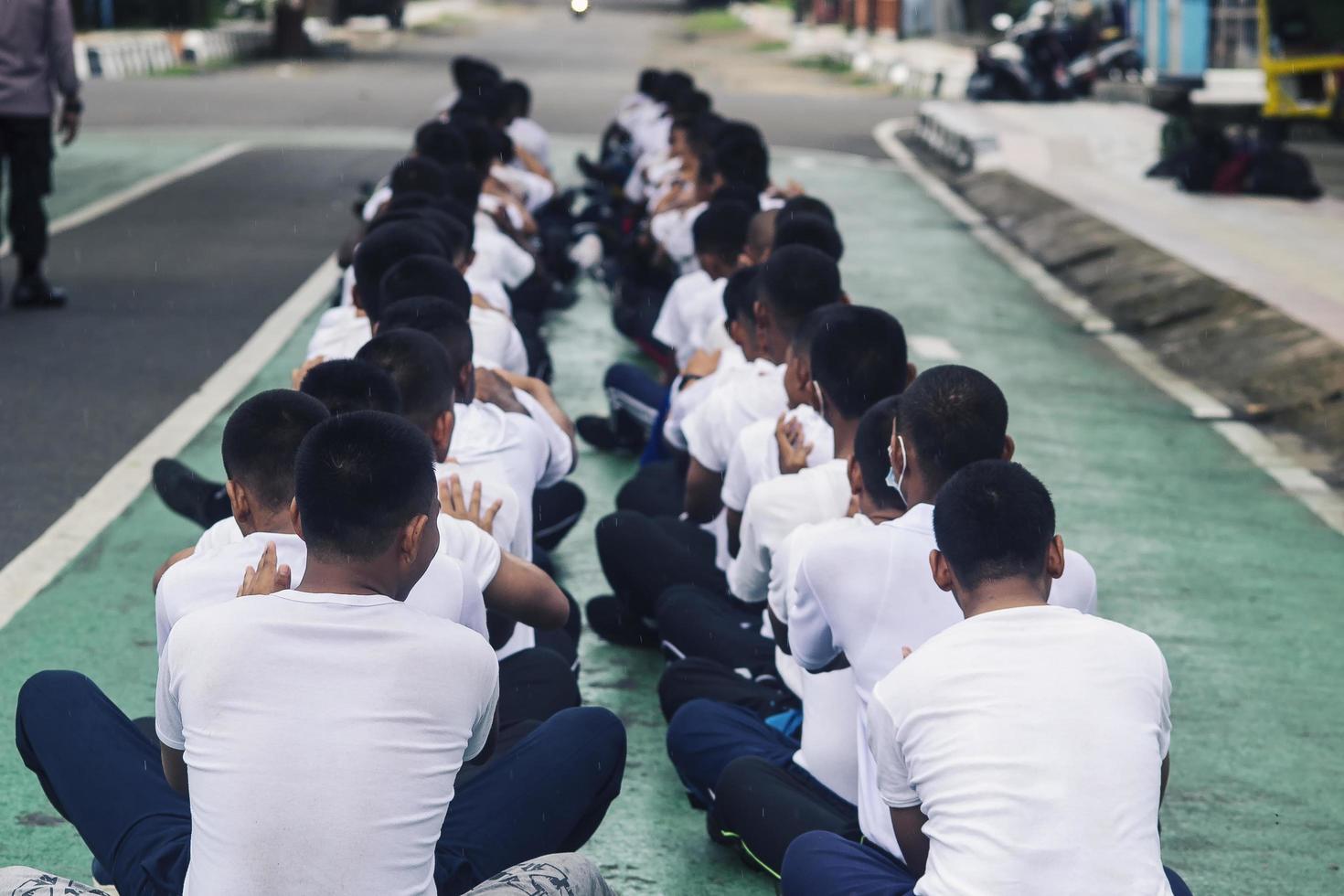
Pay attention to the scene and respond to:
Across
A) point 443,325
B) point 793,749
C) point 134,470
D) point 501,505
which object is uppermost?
point 443,325

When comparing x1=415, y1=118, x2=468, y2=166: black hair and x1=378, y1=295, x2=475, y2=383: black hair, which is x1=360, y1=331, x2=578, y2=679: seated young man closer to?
x1=378, y1=295, x2=475, y2=383: black hair

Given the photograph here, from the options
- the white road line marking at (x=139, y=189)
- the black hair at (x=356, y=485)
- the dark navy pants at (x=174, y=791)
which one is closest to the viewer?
the black hair at (x=356, y=485)

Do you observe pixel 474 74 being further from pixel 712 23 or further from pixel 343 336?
pixel 712 23

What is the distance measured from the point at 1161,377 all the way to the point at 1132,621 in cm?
392

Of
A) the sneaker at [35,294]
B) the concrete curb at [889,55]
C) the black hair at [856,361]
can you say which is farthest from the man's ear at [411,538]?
the concrete curb at [889,55]

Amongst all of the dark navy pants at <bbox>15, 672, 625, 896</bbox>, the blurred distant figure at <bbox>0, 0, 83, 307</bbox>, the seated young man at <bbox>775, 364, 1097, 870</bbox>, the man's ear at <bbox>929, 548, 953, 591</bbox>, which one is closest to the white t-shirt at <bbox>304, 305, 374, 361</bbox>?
the dark navy pants at <bbox>15, 672, 625, 896</bbox>

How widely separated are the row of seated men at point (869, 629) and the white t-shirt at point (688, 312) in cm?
83

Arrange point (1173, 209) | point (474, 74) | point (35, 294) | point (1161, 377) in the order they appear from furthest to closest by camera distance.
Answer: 1. point (1173, 209)
2. point (474, 74)
3. point (35, 294)
4. point (1161, 377)

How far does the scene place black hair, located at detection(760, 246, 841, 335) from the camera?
521 centimetres

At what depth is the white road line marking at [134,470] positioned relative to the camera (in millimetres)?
5734

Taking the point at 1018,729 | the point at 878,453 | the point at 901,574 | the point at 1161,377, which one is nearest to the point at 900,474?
the point at 878,453

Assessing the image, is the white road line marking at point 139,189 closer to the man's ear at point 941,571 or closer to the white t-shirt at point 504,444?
the white t-shirt at point 504,444

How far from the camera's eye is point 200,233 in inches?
502

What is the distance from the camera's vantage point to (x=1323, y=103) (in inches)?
691
